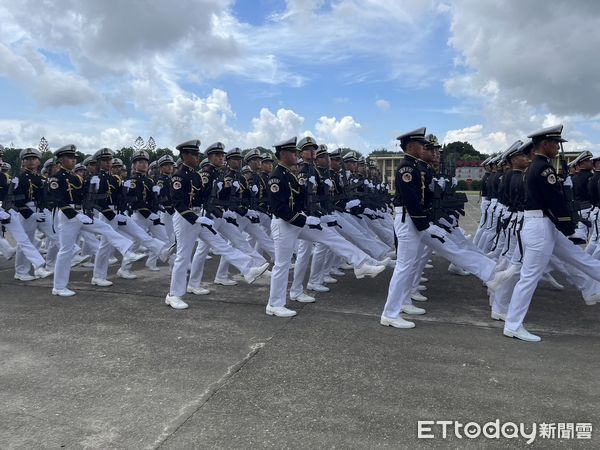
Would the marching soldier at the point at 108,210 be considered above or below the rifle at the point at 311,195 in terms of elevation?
below

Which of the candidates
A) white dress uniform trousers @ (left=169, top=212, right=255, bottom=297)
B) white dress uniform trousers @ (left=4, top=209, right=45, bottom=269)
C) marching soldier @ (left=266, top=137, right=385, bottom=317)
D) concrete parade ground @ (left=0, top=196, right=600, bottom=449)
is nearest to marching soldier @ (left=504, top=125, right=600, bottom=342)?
concrete parade ground @ (left=0, top=196, right=600, bottom=449)

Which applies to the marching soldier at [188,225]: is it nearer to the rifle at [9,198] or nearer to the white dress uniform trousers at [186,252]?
the white dress uniform trousers at [186,252]

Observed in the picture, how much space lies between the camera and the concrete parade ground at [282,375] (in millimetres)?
3141

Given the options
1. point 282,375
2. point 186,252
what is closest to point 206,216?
point 186,252

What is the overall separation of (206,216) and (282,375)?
3.45 m

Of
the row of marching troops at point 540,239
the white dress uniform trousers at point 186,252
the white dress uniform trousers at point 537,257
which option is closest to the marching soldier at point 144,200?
the white dress uniform trousers at point 186,252

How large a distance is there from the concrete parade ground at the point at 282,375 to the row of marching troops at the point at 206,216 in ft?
2.56

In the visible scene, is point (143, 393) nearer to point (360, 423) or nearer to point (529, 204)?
point (360, 423)

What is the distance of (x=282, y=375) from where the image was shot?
13.3 ft

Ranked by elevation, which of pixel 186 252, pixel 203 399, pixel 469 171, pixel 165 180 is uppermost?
pixel 469 171

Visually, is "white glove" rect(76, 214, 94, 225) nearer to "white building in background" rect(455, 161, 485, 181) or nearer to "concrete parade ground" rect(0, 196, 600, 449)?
"concrete parade ground" rect(0, 196, 600, 449)

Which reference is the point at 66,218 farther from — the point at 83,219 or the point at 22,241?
the point at 22,241

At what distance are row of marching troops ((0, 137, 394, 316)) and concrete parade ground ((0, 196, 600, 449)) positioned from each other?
779mm

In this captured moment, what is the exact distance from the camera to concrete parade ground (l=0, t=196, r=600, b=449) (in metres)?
3.14
